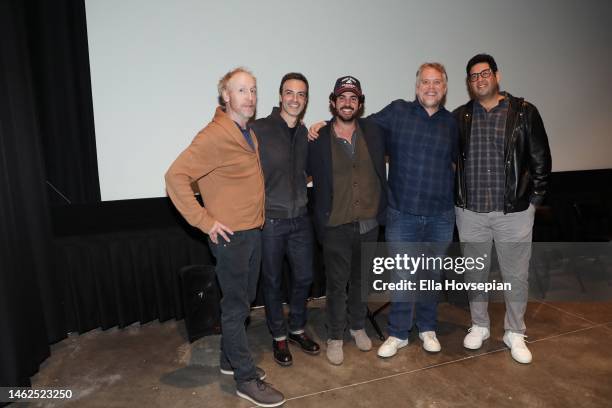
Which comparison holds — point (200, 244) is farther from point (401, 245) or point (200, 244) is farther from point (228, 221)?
point (401, 245)

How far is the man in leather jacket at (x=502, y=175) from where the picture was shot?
8.43 ft

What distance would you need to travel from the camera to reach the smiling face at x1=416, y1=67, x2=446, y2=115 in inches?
98.0

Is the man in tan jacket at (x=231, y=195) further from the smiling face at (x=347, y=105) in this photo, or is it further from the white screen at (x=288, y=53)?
the white screen at (x=288, y=53)

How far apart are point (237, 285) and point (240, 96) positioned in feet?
3.16

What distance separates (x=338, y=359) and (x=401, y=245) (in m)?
0.82

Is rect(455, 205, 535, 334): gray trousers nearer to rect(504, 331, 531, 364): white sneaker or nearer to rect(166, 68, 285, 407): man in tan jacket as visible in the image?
rect(504, 331, 531, 364): white sneaker

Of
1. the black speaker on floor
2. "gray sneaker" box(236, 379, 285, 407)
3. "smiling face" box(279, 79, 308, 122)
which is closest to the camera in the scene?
"gray sneaker" box(236, 379, 285, 407)

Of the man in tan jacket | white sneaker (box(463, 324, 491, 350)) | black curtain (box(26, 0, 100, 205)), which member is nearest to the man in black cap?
the man in tan jacket

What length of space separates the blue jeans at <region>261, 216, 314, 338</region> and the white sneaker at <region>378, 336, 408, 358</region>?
0.60m

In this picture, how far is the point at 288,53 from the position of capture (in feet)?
11.2

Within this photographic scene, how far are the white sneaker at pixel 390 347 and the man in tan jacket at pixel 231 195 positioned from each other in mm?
772

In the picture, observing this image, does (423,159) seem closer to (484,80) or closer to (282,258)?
(484,80)

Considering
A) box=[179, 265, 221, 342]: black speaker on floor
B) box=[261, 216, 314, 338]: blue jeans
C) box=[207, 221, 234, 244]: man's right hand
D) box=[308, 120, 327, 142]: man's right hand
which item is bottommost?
box=[179, 265, 221, 342]: black speaker on floor

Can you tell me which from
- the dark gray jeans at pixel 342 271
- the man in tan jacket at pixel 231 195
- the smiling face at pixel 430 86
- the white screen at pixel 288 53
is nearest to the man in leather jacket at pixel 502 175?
the smiling face at pixel 430 86
